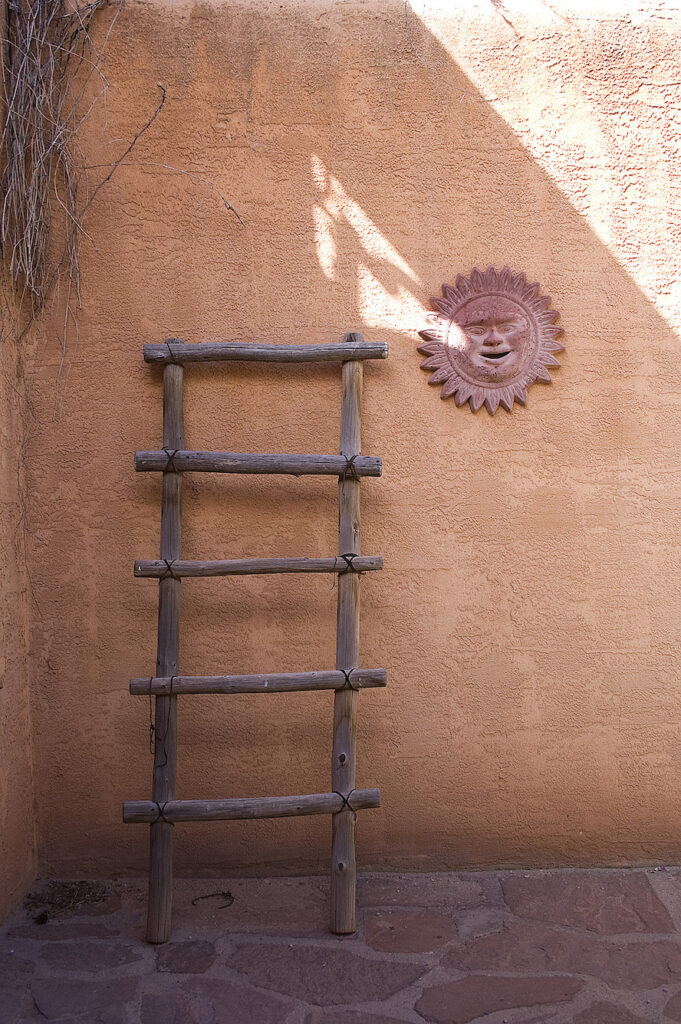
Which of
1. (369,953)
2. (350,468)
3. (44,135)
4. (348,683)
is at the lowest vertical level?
(369,953)

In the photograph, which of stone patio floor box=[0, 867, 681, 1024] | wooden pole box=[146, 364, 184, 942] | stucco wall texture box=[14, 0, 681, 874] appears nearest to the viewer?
stone patio floor box=[0, 867, 681, 1024]

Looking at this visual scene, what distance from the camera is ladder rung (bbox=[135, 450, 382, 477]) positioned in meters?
2.25

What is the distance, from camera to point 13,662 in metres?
2.27

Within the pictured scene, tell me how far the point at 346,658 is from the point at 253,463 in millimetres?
605

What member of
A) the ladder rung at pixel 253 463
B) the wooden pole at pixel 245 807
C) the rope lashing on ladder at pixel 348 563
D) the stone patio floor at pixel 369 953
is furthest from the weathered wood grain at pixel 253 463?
the stone patio floor at pixel 369 953

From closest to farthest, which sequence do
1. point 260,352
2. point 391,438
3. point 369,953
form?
1. point 369,953
2. point 260,352
3. point 391,438

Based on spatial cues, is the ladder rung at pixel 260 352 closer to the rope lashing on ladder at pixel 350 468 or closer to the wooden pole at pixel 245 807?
the rope lashing on ladder at pixel 350 468

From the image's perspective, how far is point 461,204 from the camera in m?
2.45

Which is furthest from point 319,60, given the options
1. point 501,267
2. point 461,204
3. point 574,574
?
point 574,574

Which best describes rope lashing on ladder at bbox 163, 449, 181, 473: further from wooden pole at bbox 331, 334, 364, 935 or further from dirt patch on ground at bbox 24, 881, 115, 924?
dirt patch on ground at bbox 24, 881, 115, 924

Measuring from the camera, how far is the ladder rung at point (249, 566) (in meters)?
2.22

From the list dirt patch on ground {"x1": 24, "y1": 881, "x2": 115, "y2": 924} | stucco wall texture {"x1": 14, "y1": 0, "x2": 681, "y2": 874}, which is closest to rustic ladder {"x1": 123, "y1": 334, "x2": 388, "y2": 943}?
stucco wall texture {"x1": 14, "y1": 0, "x2": 681, "y2": 874}

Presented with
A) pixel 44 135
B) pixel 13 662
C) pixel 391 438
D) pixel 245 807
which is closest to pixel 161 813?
pixel 245 807

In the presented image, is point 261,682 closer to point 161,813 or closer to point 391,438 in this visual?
point 161,813
